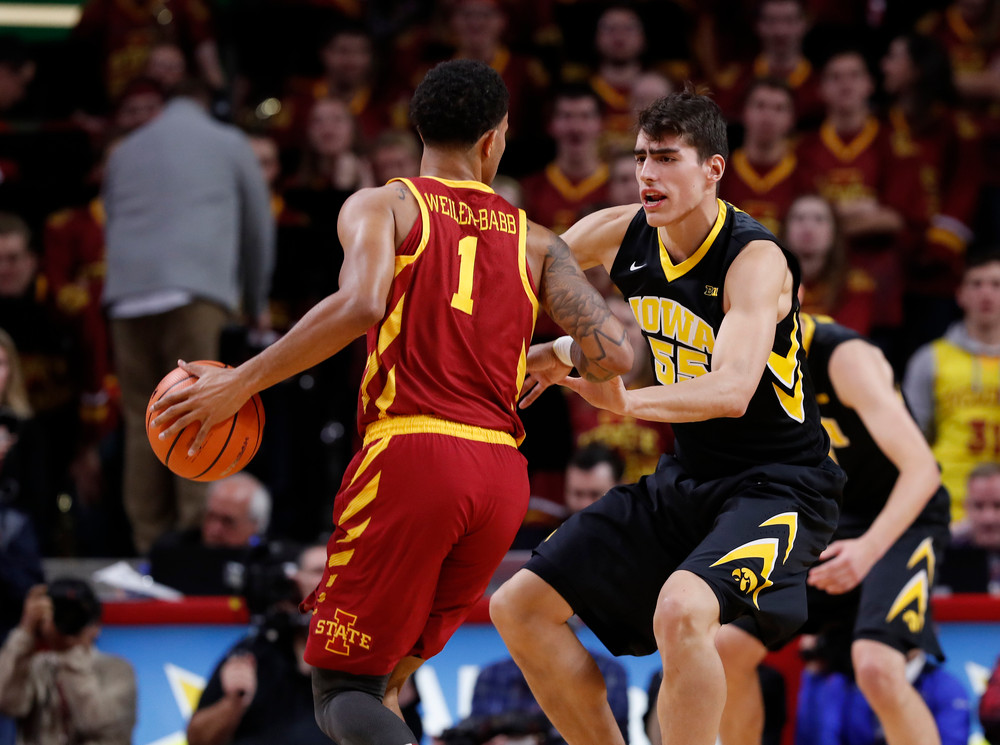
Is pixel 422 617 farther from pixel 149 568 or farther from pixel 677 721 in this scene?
pixel 149 568

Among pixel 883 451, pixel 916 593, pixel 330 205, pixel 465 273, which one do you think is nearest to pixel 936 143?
pixel 330 205

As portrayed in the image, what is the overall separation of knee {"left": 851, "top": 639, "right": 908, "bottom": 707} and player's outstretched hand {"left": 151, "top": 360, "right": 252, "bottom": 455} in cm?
260

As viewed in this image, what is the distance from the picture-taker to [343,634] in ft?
12.6

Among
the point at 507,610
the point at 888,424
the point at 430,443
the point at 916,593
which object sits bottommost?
the point at 916,593

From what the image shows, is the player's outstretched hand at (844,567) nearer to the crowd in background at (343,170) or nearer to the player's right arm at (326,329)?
the player's right arm at (326,329)

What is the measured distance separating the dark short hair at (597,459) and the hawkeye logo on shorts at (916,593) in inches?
68.4

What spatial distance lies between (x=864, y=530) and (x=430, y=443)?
2.39 meters

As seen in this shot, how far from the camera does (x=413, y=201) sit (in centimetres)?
386

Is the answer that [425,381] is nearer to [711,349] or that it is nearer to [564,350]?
[564,350]

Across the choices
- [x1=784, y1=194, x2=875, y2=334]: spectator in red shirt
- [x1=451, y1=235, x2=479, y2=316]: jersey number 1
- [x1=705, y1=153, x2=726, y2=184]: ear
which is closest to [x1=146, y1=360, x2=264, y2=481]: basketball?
[x1=451, y1=235, x2=479, y2=316]: jersey number 1

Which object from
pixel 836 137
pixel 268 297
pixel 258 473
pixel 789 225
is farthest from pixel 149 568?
pixel 836 137

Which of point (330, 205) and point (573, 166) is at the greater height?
point (573, 166)

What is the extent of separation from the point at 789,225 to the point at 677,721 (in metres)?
4.24

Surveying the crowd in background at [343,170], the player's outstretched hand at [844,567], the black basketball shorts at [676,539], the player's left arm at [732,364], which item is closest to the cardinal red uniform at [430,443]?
the player's left arm at [732,364]
